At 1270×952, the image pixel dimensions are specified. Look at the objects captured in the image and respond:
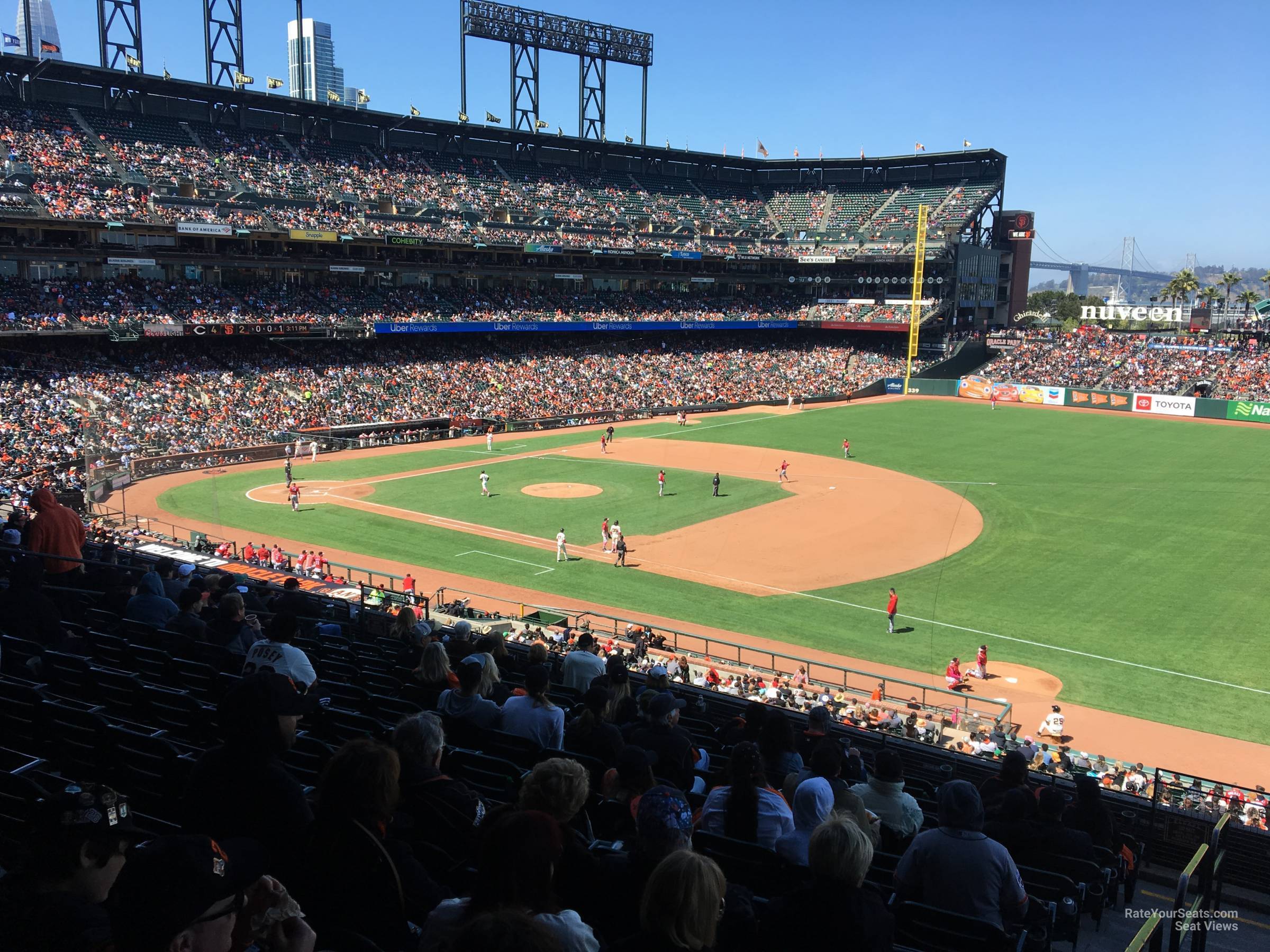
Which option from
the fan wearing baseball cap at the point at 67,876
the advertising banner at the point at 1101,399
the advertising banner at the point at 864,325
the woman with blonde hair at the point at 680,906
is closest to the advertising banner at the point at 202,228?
the advertising banner at the point at 864,325

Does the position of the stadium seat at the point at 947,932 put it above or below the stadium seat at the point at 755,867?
below

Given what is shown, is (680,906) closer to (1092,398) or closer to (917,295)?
(917,295)

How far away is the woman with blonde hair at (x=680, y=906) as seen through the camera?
11.4 feet

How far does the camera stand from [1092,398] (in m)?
75.8

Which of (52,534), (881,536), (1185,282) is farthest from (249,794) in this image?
(1185,282)

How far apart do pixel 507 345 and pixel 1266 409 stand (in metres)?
56.4

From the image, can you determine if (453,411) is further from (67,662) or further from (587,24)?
(67,662)

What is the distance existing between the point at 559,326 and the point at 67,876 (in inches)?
2894

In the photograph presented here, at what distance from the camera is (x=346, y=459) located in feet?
170

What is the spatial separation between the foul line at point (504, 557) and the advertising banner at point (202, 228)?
36582mm

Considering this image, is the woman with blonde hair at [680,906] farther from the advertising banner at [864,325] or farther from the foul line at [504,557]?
the advertising banner at [864,325]

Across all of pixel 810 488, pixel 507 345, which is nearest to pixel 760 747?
pixel 810 488

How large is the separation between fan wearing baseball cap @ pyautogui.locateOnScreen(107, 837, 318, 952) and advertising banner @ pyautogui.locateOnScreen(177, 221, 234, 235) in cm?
6247

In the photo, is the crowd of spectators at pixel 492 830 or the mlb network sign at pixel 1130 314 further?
the mlb network sign at pixel 1130 314
